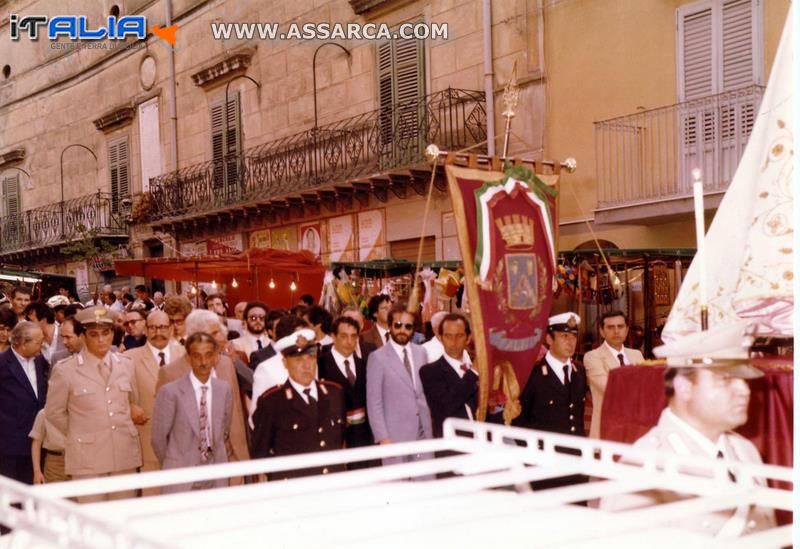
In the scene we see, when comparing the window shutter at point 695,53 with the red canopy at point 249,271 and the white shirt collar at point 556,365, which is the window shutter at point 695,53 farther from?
the white shirt collar at point 556,365

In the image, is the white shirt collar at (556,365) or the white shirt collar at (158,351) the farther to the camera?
the white shirt collar at (158,351)

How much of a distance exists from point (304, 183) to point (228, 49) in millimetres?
4374

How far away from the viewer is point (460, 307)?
11281 millimetres

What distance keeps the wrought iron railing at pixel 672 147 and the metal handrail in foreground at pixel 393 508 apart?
9533mm

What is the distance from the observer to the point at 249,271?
12828 mm

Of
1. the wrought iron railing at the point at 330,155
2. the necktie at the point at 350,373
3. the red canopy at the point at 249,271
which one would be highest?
the wrought iron railing at the point at 330,155

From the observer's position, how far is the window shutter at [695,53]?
38.7 ft

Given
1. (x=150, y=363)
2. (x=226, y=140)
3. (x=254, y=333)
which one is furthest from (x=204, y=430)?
(x=226, y=140)

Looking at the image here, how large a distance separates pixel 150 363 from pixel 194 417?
1346 mm

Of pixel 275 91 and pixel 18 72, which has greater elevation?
pixel 18 72

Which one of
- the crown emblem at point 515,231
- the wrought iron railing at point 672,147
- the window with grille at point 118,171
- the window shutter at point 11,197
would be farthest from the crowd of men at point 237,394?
the window shutter at point 11,197

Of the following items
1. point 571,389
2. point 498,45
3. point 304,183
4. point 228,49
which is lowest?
point 571,389

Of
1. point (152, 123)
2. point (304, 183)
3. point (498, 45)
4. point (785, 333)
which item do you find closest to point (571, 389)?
point (785, 333)

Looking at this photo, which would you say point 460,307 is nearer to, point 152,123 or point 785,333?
point 785,333
